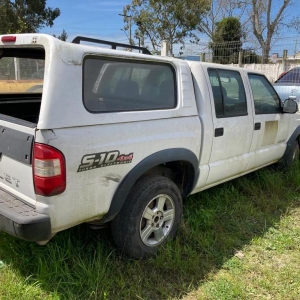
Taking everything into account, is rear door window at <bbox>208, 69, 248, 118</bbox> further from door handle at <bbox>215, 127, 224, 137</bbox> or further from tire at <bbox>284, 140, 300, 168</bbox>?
tire at <bbox>284, 140, 300, 168</bbox>

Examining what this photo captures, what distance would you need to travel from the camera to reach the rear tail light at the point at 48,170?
6.83ft

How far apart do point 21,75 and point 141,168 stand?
119 inches

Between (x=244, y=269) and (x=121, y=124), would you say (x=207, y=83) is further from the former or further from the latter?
(x=244, y=269)

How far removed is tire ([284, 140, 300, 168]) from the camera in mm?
4961

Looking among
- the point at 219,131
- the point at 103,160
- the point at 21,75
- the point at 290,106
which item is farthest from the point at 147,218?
the point at 21,75

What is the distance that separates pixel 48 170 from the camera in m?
2.11

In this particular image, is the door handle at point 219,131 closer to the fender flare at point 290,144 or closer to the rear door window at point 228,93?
the rear door window at point 228,93

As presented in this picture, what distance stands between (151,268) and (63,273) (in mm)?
722

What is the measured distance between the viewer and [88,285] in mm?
2496

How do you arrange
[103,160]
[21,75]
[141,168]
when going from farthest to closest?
[21,75] → [141,168] → [103,160]

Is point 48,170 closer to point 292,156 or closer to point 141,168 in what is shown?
point 141,168

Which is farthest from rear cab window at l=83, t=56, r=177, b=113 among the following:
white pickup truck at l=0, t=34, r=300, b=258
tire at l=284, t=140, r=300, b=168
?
tire at l=284, t=140, r=300, b=168

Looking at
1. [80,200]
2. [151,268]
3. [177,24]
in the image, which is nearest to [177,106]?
[80,200]

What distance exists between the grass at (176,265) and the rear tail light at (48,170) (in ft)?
2.62
